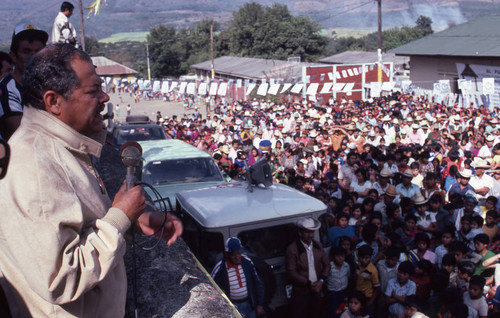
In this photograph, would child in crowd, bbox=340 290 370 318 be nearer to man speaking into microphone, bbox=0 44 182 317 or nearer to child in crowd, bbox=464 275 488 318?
child in crowd, bbox=464 275 488 318

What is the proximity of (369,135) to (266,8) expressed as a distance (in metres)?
62.6

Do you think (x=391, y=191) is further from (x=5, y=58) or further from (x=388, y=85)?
(x=388, y=85)

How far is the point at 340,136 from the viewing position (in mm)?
13320

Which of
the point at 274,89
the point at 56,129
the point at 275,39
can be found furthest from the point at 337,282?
the point at 275,39

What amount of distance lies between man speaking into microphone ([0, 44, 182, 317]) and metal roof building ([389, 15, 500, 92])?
23343 mm

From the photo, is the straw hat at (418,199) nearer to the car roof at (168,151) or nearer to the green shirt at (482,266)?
the green shirt at (482,266)

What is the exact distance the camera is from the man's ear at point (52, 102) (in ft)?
5.46

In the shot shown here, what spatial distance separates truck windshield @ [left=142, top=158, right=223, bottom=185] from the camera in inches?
335

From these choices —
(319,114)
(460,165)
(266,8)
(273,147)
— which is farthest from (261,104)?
(266,8)

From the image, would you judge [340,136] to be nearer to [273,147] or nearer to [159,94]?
[273,147]

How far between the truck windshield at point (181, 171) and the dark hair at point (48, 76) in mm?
6750

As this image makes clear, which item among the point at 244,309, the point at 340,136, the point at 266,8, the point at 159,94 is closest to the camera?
the point at 244,309

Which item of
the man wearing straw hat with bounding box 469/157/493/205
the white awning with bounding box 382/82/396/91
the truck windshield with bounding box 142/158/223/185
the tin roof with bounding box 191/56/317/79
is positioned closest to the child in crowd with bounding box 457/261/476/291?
the man wearing straw hat with bounding box 469/157/493/205

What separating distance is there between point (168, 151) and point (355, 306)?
5.22 m
